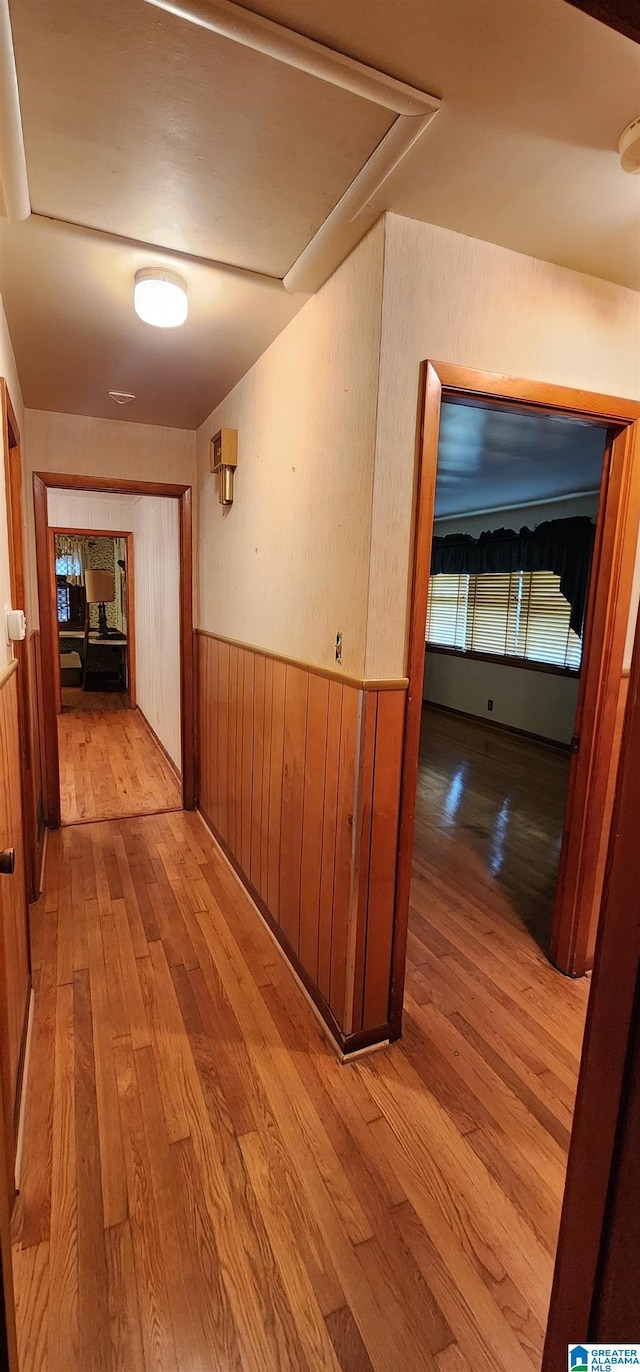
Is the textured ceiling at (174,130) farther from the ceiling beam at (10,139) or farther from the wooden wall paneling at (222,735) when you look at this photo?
the wooden wall paneling at (222,735)

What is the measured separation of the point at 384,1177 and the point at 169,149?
243cm

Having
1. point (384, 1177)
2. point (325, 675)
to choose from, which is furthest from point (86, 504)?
point (384, 1177)

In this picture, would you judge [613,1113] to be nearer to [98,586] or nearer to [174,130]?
[174,130]

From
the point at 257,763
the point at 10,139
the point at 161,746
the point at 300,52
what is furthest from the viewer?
the point at 161,746

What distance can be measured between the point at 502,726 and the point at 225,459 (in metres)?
4.40

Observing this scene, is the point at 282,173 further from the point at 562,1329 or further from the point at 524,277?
the point at 562,1329

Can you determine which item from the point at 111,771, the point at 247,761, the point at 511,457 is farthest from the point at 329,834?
the point at 511,457

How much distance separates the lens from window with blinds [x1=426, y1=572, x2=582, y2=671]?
5.33 m

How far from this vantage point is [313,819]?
1.93 m

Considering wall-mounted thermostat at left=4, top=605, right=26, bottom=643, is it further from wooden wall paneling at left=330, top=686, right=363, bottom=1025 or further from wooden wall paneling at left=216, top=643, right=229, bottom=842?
wooden wall paneling at left=216, top=643, right=229, bottom=842

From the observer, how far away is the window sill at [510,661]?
5.29 meters

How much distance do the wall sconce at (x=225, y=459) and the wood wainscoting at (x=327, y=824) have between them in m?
0.75

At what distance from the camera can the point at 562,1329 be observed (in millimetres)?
733

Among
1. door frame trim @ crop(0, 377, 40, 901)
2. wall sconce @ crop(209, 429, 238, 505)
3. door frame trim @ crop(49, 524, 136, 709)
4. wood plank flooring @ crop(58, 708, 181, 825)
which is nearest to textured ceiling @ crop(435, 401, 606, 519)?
wall sconce @ crop(209, 429, 238, 505)
